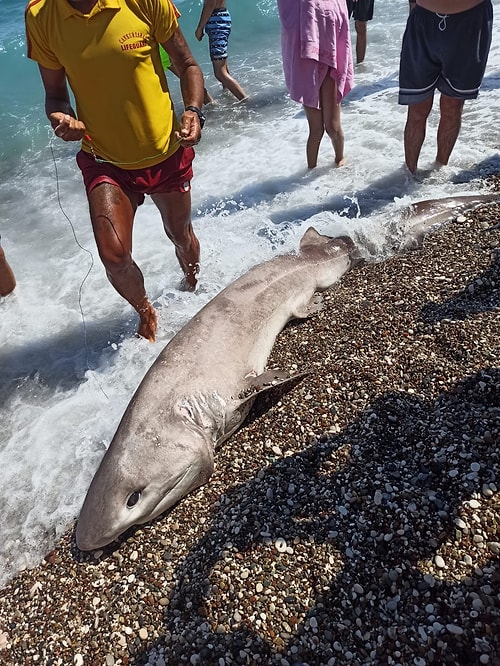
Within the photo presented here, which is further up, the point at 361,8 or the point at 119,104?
the point at 119,104

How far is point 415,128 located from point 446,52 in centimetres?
89

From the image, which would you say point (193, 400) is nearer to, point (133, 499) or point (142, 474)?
point (142, 474)

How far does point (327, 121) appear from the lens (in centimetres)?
652

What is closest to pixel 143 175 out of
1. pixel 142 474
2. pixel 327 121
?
pixel 142 474

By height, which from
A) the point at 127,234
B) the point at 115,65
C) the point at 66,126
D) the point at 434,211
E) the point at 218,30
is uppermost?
the point at 115,65

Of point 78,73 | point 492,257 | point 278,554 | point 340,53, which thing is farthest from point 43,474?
point 340,53

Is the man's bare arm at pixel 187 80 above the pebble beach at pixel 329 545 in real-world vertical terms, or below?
above

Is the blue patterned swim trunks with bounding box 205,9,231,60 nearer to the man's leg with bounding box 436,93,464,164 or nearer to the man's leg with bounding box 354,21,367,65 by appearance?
the man's leg with bounding box 354,21,367,65

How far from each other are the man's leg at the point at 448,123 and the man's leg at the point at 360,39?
5.16 meters

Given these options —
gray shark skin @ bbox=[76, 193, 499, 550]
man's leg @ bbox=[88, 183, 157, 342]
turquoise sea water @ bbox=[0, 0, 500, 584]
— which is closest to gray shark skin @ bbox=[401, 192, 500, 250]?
turquoise sea water @ bbox=[0, 0, 500, 584]

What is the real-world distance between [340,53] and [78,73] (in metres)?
3.51

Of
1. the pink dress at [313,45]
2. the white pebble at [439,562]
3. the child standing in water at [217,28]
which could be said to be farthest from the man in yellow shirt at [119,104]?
the child standing in water at [217,28]

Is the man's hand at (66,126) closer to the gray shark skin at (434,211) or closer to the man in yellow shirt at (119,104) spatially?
the man in yellow shirt at (119,104)

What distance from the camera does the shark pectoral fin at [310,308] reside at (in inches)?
181
